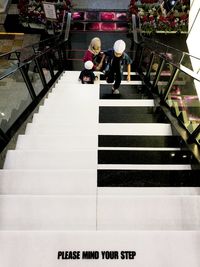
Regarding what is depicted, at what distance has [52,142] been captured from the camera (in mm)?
3750

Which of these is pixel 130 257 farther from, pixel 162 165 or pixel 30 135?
pixel 30 135

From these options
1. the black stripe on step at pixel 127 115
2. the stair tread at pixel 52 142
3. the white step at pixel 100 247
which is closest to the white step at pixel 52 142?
the stair tread at pixel 52 142

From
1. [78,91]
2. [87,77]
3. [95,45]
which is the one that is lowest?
[78,91]

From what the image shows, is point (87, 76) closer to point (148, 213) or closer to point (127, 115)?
point (127, 115)

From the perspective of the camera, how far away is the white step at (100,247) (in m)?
2.11

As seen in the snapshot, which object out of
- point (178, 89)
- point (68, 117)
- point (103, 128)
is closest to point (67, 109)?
point (68, 117)

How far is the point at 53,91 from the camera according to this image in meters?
5.69

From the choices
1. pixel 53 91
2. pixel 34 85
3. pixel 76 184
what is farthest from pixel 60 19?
pixel 76 184

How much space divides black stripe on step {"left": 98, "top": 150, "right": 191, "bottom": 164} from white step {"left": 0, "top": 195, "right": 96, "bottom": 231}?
1.02 m

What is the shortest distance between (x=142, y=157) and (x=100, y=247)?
5.49ft

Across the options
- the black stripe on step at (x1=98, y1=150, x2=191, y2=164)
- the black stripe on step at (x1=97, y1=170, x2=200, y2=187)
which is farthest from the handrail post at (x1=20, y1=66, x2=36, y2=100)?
the black stripe on step at (x1=97, y1=170, x2=200, y2=187)

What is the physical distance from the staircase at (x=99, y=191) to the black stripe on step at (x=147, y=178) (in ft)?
0.04

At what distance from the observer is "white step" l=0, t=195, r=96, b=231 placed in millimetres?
2482

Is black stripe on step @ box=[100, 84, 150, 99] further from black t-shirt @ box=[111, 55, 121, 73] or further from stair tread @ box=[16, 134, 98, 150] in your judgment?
stair tread @ box=[16, 134, 98, 150]
